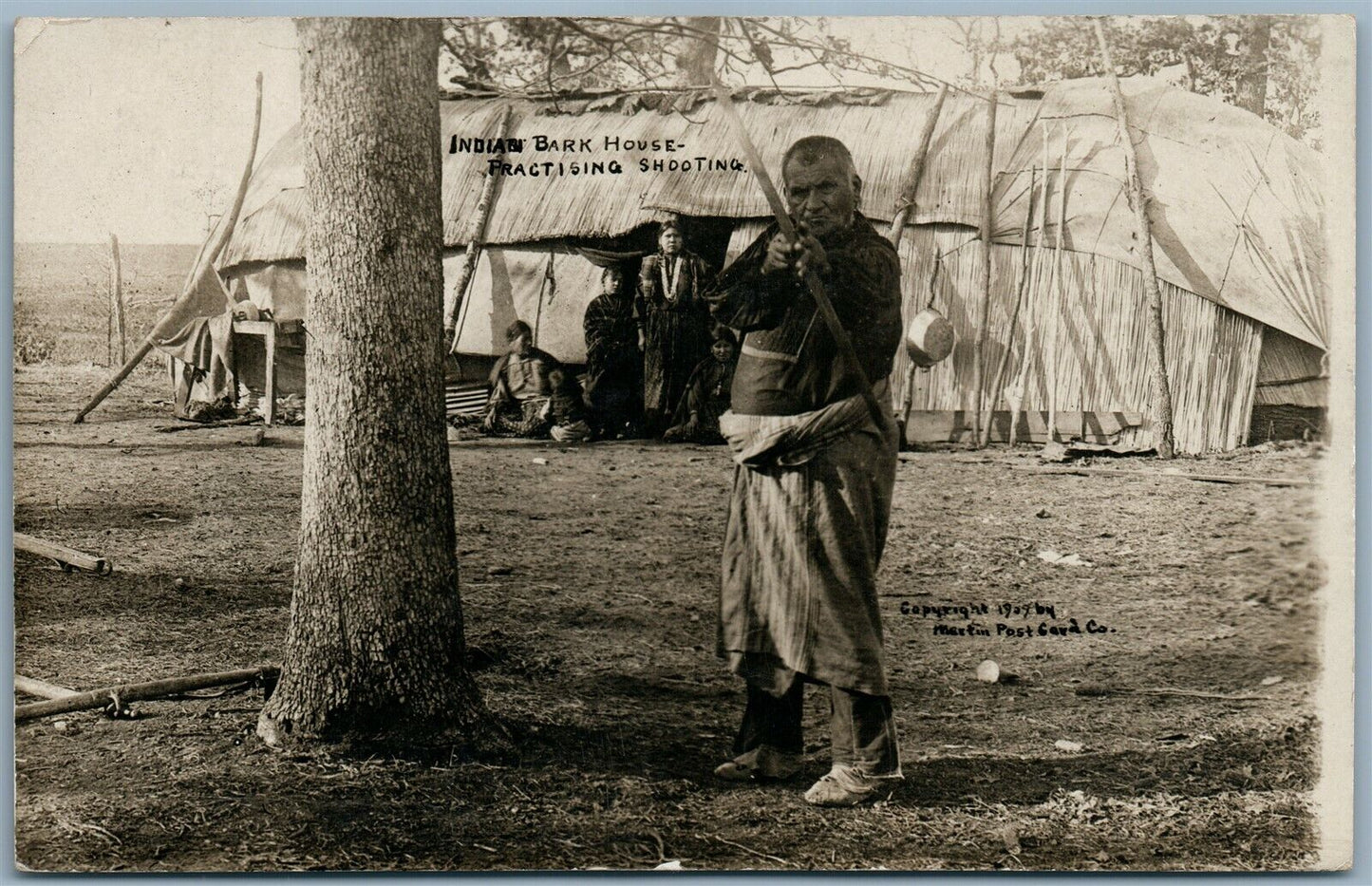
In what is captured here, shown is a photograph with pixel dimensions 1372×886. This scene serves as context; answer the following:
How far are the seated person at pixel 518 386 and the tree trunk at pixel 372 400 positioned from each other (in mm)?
383

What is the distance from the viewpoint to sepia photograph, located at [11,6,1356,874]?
4020 mm

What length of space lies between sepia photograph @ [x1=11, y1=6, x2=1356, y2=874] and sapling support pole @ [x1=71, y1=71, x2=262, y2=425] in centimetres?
2

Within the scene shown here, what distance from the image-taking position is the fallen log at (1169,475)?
4230mm

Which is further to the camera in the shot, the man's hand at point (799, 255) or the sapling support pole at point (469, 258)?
the sapling support pole at point (469, 258)

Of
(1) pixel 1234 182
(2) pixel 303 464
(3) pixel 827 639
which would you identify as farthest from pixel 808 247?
(2) pixel 303 464

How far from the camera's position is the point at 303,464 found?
4016 millimetres

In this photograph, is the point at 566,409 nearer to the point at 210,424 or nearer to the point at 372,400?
the point at 372,400

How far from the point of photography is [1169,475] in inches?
168

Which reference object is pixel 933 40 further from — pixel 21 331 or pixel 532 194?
pixel 21 331

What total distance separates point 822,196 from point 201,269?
7.85ft

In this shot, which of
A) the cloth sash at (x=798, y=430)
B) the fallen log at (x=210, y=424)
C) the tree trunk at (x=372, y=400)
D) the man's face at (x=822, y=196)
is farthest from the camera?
the fallen log at (x=210, y=424)

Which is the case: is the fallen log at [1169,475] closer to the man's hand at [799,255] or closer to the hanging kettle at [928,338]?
the hanging kettle at [928,338]

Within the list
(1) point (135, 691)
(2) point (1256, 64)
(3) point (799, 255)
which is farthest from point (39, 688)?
(2) point (1256, 64)

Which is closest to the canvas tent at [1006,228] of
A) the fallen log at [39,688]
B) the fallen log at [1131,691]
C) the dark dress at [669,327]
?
the dark dress at [669,327]
